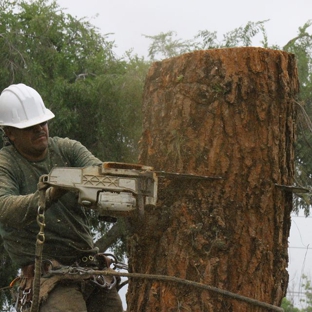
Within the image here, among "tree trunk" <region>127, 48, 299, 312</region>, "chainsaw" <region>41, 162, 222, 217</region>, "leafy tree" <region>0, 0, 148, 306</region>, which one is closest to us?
"chainsaw" <region>41, 162, 222, 217</region>

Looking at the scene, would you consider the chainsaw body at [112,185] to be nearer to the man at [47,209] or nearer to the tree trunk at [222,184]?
the tree trunk at [222,184]

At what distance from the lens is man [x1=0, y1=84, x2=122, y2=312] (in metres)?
4.84

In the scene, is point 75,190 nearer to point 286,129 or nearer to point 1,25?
point 286,129

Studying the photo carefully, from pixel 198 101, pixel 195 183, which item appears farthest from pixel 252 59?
pixel 195 183

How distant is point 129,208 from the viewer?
4.22m

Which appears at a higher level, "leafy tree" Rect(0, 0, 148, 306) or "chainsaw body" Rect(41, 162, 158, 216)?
"leafy tree" Rect(0, 0, 148, 306)

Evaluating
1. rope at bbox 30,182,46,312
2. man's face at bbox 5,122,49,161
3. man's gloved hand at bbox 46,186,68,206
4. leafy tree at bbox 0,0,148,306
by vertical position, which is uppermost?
leafy tree at bbox 0,0,148,306

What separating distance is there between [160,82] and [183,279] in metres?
1.00

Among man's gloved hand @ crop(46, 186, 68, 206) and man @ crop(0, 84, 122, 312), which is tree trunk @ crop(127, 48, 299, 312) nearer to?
man's gloved hand @ crop(46, 186, 68, 206)

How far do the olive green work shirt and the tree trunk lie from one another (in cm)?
59

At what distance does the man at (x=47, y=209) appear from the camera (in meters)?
4.84

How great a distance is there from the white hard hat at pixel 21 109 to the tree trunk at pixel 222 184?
2.59 ft

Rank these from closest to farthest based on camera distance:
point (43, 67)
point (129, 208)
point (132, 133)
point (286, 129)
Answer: point (129, 208) → point (286, 129) → point (132, 133) → point (43, 67)

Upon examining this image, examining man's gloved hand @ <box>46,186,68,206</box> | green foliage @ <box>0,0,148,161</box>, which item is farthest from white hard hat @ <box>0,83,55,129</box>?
green foliage @ <box>0,0,148,161</box>
